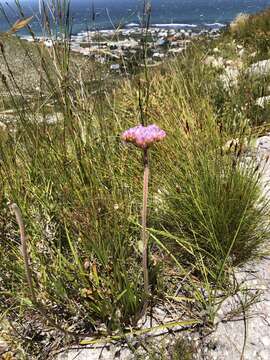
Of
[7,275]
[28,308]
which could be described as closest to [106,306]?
[28,308]

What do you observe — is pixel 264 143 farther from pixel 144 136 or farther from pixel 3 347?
pixel 3 347

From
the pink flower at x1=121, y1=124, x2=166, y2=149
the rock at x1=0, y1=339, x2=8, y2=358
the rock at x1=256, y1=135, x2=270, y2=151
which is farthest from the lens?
the rock at x1=256, y1=135, x2=270, y2=151

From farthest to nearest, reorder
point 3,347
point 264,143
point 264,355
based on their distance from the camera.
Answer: point 264,143
point 3,347
point 264,355

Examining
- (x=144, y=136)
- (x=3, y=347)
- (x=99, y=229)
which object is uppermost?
(x=144, y=136)

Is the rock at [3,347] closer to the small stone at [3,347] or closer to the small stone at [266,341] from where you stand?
the small stone at [3,347]

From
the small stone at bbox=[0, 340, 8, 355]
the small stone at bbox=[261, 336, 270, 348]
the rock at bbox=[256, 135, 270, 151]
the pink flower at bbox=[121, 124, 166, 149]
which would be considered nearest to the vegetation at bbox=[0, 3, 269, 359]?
the small stone at bbox=[0, 340, 8, 355]

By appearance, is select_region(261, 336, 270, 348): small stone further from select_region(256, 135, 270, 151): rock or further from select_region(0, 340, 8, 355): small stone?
select_region(256, 135, 270, 151): rock

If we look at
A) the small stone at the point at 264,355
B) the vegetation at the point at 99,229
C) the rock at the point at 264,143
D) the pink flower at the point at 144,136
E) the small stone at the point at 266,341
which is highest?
the pink flower at the point at 144,136

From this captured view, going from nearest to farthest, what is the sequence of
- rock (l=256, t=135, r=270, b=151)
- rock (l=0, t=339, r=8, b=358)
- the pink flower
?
the pink flower
rock (l=0, t=339, r=8, b=358)
rock (l=256, t=135, r=270, b=151)

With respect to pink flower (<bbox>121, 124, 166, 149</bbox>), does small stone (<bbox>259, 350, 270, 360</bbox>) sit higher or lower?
lower

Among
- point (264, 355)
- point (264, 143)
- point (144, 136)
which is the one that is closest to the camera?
point (144, 136)

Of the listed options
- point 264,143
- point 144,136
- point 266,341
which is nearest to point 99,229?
point 144,136

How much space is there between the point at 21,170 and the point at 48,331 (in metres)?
0.78

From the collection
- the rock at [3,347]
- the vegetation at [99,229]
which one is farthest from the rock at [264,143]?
the rock at [3,347]
